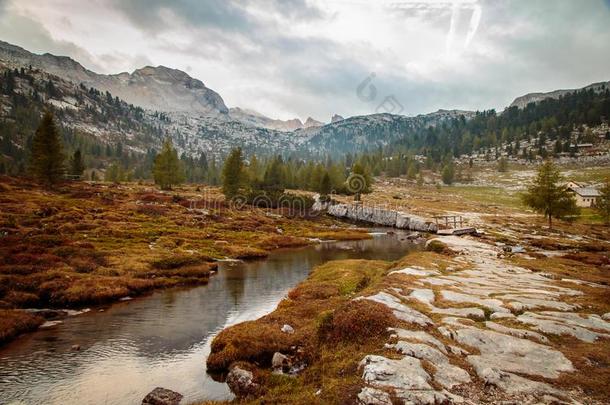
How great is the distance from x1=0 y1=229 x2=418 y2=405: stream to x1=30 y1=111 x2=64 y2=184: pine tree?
79.3 m

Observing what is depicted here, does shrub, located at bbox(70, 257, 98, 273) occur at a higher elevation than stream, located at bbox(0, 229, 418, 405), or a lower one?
higher

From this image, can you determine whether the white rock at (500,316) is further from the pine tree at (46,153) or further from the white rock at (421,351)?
the pine tree at (46,153)

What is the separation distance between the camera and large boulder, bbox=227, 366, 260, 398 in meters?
15.6

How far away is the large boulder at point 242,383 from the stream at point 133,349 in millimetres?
417

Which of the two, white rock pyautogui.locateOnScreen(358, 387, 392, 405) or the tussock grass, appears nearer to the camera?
white rock pyautogui.locateOnScreen(358, 387, 392, 405)

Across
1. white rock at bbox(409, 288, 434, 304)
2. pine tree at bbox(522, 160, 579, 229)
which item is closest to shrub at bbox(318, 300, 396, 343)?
white rock at bbox(409, 288, 434, 304)

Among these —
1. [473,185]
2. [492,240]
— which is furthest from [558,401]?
[473,185]

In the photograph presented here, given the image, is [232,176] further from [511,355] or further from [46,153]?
[511,355]

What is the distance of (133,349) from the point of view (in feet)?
69.1

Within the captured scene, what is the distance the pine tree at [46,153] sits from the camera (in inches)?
3548

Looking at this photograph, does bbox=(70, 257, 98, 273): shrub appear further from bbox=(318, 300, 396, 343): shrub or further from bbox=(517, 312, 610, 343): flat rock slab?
bbox=(517, 312, 610, 343): flat rock slab

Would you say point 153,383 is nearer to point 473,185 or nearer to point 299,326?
point 299,326

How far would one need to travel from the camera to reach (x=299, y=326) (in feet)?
72.9

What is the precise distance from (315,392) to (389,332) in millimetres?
4635
